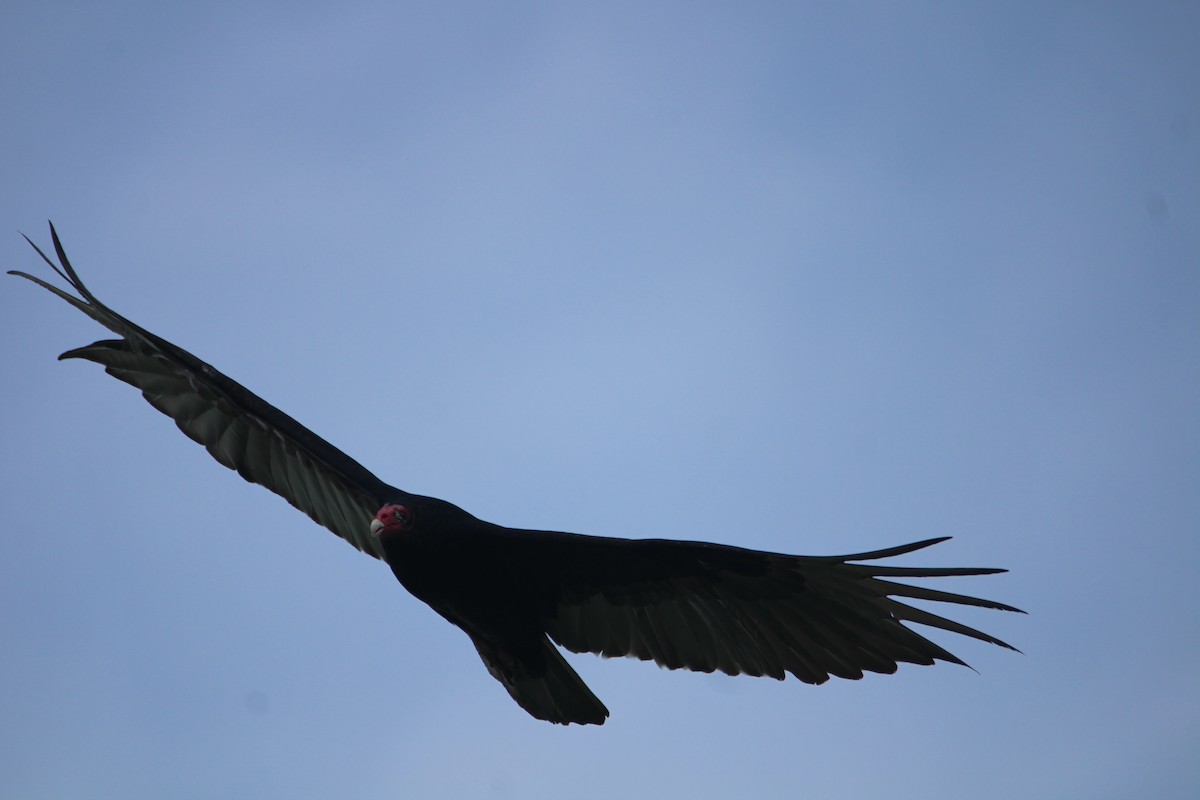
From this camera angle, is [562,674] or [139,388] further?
[139,388]

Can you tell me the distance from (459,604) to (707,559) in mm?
1399

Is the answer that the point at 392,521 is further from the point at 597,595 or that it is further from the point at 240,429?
the point at 240,429

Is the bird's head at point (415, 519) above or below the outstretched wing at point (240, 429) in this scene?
below

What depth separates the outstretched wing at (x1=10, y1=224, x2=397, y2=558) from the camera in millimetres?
7531

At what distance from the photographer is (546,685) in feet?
22.6

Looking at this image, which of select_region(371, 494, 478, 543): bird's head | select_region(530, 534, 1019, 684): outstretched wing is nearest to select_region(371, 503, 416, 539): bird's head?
select_region(371, 494, 478, 543): bird's head

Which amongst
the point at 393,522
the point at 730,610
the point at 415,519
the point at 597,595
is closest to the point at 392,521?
the point at 393,522

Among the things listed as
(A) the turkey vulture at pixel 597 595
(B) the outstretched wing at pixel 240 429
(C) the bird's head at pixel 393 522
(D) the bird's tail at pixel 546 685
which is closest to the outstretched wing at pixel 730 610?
(A) the turkey vulture at pixel 597 595

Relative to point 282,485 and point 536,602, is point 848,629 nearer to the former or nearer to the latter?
point 536,602

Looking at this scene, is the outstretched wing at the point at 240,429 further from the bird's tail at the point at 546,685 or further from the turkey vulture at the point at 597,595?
the bird's tail at the point at 546,685

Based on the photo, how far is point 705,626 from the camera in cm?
677

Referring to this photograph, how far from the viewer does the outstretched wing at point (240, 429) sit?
7.53 m

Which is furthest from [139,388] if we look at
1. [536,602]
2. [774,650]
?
[774,650]

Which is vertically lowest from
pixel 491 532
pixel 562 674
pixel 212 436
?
pixel 562 674
